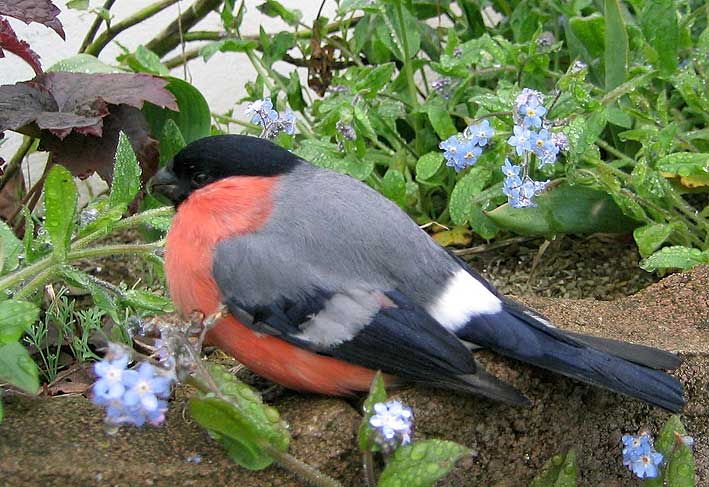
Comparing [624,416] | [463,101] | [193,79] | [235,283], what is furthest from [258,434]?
[193,79]

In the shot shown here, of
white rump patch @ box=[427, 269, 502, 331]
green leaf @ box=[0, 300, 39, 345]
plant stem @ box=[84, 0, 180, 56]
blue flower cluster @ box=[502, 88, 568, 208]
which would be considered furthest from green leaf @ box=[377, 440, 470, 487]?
plant stem @ box=[84, 0, 180, 56]

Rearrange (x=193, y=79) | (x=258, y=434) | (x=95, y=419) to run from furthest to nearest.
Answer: (x=193, y=79) → (x=95, y=419) → (x=258, y=434)

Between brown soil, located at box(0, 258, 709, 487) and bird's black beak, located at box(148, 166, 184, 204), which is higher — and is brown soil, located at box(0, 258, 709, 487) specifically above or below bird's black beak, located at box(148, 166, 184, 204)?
below

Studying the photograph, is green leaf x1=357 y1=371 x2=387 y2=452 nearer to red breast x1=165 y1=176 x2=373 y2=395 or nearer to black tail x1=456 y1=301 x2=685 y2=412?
red breast x1=165 y1=176 x2=373 y2=395

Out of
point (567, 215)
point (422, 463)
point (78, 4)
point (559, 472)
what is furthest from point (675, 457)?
point (78, 4)

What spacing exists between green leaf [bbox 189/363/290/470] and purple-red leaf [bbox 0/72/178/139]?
0.74 meters

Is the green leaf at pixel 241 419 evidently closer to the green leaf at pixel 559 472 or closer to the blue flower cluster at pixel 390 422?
the blue flower cluster at pixel 390 422

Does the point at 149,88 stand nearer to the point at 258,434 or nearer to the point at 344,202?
the point at 344,202

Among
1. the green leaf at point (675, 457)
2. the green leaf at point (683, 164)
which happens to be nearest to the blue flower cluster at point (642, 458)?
the green leaf at point (675, 457)

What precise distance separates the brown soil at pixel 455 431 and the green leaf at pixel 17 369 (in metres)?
0.11

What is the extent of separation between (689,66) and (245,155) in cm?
128

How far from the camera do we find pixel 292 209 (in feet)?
5.44

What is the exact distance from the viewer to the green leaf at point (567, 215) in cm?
229

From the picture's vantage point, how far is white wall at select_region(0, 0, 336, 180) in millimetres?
3036
